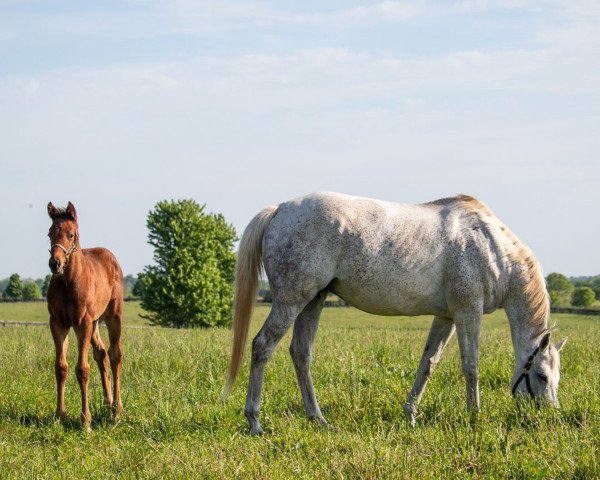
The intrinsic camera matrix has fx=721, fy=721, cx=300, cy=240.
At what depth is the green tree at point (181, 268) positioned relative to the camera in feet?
132

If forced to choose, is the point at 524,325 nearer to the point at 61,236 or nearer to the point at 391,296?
the point at 391,296

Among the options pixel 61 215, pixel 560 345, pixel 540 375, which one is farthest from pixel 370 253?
pixel 61 215

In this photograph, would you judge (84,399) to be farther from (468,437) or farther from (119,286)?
(468,437)

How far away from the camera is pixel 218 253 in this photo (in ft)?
144

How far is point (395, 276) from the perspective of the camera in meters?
7.06

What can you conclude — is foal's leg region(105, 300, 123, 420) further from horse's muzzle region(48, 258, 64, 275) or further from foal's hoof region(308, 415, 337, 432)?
foal's hoof region(308, 415, 337, 432)

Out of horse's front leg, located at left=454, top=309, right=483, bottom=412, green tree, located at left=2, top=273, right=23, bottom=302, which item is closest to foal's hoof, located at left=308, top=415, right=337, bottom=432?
horse's front leg, located at left=454, top=309, right=483, bottom=412

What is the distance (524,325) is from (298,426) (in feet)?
8.73

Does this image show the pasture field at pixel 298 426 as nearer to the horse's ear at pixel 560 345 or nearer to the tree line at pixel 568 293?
the horse's ear at pixel 560 345

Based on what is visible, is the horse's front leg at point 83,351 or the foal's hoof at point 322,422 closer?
the foal's hoof at point 322,422

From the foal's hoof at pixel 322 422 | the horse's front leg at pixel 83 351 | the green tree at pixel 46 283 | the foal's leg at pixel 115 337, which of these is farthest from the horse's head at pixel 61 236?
the foal's hoof at pixel 322 422

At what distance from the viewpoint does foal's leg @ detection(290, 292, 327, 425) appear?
7.29 meters

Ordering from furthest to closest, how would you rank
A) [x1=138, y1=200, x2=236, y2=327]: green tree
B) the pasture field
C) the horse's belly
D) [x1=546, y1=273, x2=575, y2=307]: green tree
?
[x1=546, y1=273, x2=575, y2=307]: green tree, [x1=138, y1=200, x2=236, y2=327]: green tree, the horse's belly, the pasture field

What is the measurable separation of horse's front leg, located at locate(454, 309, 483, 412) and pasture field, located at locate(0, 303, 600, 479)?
7.8 inches
